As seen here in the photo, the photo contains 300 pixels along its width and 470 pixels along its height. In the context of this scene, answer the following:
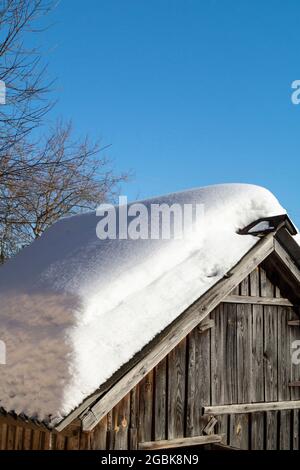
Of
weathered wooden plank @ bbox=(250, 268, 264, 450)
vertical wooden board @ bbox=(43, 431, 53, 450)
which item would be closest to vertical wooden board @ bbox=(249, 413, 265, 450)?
weathered wooden plank @ bbox=(250, 268, 264, 450)

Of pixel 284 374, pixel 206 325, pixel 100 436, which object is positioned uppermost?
pixel 206 325

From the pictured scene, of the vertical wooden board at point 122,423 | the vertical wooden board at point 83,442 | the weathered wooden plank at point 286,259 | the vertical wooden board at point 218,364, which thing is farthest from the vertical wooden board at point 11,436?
the weathered wooden plank at point 286,259

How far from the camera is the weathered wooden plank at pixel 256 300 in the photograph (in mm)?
6895

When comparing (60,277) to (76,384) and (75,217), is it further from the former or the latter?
(75,217)

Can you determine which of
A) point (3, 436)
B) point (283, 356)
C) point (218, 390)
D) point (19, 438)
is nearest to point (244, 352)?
point (218, 390)

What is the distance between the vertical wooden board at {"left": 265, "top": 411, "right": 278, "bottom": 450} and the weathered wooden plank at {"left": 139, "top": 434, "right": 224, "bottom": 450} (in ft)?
2.88

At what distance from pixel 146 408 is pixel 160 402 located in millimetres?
197

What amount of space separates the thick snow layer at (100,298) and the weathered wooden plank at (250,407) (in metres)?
1.43

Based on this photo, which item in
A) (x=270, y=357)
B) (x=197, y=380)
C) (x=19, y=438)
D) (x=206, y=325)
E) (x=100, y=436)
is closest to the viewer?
(x=100, y=436)

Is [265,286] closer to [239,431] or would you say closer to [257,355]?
[257,355]

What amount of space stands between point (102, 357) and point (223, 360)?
196 centimetres

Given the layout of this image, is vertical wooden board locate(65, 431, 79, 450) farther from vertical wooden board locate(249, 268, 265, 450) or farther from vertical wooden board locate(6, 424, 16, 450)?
vertical wooden board locate(249, 268, 265, 450)

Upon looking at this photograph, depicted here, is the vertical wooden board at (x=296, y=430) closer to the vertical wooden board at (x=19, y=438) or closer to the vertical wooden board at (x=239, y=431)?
the vertical wooden board at (x=239, y=431)

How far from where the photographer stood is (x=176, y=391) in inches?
245
